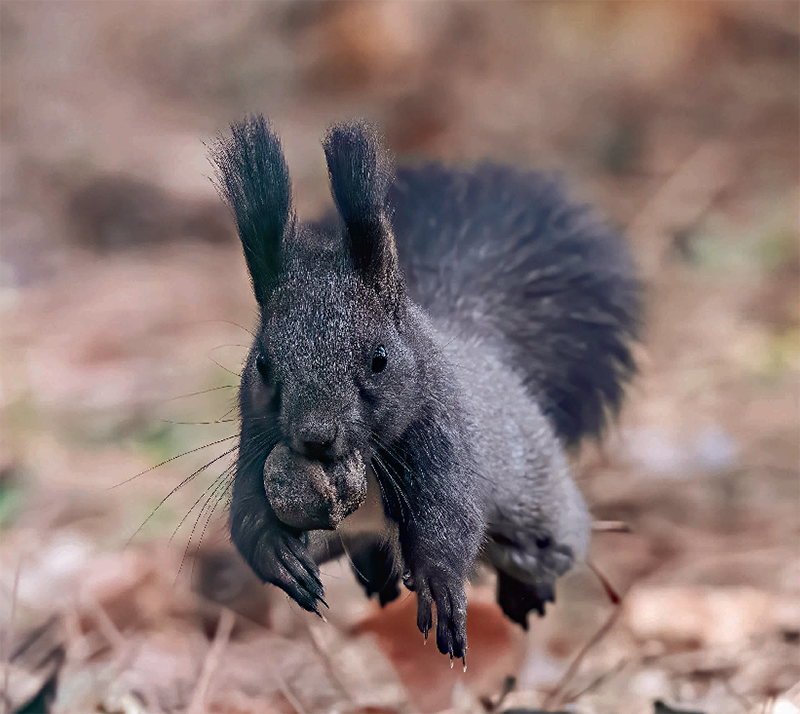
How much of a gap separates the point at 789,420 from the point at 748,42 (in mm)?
4015

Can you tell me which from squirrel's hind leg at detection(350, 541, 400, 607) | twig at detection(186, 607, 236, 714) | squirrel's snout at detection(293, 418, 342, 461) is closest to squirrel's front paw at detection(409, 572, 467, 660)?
squirrel's hind leg at detection(350, 541, 400, 607)

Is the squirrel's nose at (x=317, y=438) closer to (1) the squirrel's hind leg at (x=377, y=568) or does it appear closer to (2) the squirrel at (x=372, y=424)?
(2) the squirrel at (x=372, y=424)

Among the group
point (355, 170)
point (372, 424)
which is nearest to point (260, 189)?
point (355, 170)

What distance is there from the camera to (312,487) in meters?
1.97

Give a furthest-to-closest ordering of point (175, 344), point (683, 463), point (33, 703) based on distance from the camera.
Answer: point (175, 344)
point (683, 463)
point (33, 703)

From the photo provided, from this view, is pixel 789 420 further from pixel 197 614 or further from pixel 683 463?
pixel 197 614

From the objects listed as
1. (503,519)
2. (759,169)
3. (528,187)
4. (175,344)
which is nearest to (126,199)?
(175,344)

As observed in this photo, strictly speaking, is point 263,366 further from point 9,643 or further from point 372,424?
point 9,643

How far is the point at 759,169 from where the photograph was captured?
698 cm

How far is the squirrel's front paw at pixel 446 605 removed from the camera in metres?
2.13

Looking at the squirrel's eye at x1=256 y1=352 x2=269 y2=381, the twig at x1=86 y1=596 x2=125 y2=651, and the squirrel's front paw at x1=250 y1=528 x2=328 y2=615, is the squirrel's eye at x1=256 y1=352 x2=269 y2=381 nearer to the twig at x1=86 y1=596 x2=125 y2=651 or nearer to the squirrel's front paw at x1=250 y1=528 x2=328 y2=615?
the squirrel's front paw at x1=250 y1=528 x2=328 y2=615

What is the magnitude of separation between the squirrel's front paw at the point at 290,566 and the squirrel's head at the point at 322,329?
0.36ft

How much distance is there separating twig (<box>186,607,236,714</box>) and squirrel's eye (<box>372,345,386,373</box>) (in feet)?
4.42

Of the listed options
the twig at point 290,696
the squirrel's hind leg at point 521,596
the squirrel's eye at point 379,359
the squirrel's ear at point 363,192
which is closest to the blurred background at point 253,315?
the twig at point 290,696
